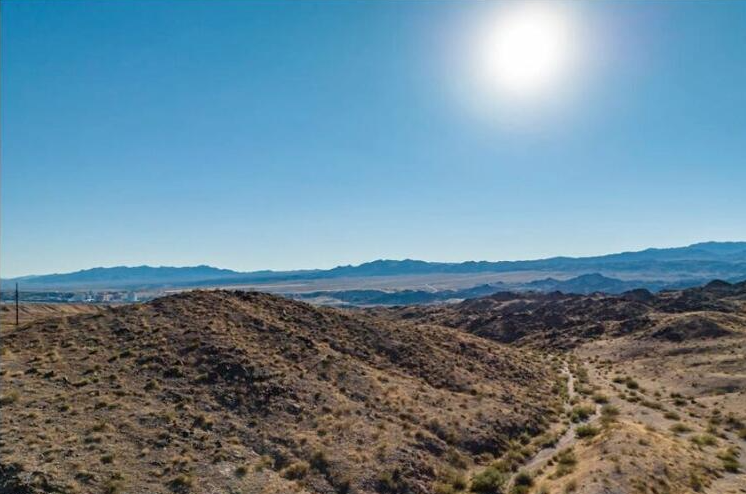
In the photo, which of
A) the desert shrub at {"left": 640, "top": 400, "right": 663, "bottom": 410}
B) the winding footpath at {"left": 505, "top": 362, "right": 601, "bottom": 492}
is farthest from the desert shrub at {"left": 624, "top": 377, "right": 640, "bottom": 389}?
the winding footpath at {"left": 505, "top": 362, "right": 601, "bottom": 492}

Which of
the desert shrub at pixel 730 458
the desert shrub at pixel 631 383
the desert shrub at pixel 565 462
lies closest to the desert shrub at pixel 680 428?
the desert shrub at pixel 730 458

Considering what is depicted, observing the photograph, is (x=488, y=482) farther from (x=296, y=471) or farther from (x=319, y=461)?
(x=296, y=471)

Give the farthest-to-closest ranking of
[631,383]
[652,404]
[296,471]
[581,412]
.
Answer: [631,383]
[652,404]
[581,412]
[296,471]

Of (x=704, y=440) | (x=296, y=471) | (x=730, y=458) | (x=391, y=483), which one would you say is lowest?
(x=704, y=440)

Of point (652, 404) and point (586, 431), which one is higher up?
point (586, 431)

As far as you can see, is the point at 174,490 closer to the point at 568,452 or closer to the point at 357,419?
the point at 357,419

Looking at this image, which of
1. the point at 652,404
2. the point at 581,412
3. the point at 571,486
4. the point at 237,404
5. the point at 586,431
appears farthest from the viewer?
the point at 652,404

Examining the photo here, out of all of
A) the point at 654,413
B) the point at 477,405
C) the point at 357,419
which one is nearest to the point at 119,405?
the point at 357,419

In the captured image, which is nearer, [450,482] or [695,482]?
[695,482]

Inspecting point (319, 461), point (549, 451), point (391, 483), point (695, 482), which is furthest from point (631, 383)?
point (319, 461)
